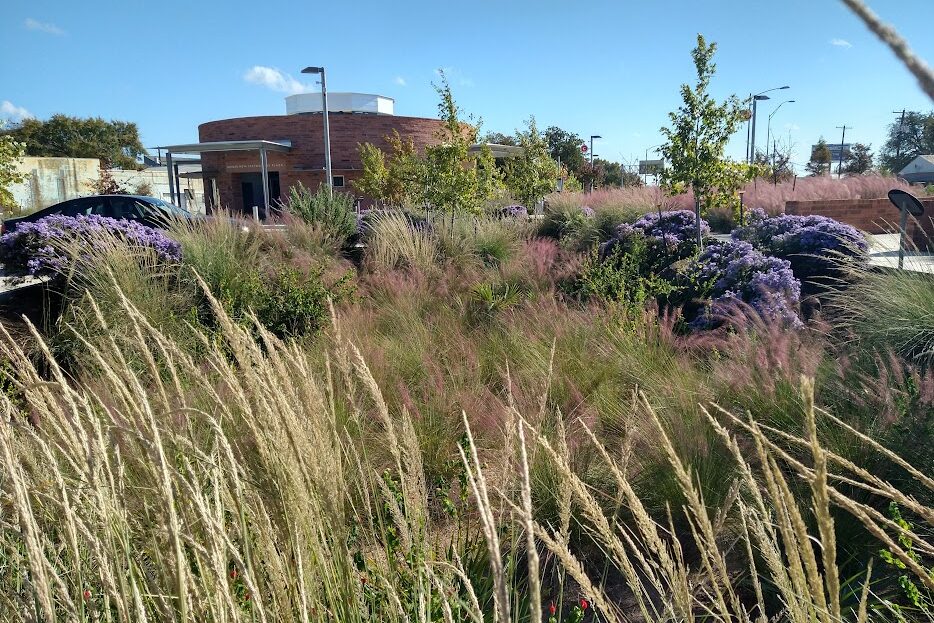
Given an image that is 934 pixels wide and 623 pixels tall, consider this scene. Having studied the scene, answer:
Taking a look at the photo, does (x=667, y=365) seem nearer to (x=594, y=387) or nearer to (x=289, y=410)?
(x=594, y=387)

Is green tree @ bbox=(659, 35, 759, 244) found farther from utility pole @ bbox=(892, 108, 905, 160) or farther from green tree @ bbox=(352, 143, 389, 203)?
utility pole @ bbox=(892, 108, 905, 160)

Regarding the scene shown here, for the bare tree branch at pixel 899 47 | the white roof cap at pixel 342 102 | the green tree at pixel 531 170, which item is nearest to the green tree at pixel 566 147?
the white roof cap at pixel 342 102

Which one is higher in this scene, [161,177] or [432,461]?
[161,177]

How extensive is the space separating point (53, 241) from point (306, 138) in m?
28.6

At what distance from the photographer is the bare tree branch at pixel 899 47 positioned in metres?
0.42

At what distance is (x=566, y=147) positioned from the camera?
4859 cm

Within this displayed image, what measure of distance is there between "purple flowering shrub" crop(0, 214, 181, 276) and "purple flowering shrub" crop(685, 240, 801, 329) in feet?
18.9

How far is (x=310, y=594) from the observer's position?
158cm

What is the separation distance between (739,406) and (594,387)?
0.99m

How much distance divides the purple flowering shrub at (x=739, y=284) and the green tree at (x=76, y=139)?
49.4 m

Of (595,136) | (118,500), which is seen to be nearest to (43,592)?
(118,500)

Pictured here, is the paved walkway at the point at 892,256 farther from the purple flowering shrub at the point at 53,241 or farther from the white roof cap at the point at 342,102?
the white roof cap at the point at 342,102

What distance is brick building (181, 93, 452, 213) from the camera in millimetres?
33875

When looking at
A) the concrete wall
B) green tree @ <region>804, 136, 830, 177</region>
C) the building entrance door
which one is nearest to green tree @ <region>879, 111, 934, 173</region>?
green tree @ <region>804, 136, 830, 177</region>
